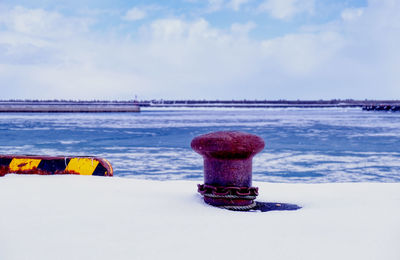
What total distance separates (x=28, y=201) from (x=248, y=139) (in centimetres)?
182

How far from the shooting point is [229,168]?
11.1 ft

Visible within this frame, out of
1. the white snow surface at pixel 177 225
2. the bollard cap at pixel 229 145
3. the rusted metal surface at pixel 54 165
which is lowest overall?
the white snow surface at pixel 177 225

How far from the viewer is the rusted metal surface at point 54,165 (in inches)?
177

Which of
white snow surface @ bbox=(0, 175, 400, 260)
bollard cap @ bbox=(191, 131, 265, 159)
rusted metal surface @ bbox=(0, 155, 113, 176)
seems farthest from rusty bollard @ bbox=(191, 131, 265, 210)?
rusted metal surface @ bbox=(0, 155, 113, 176)

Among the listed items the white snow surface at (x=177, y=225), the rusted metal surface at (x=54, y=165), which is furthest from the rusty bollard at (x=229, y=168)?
the rusted metal surface at (x=54, y=165)

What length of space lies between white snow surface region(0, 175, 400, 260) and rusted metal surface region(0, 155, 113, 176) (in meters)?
0.39

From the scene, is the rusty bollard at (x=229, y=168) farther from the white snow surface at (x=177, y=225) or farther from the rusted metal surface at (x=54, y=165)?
the rusted metal surface at (x=54, y=165)

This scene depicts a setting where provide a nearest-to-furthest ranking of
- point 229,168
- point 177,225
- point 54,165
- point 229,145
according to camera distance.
→ point 177,225 < point 229,145 < point 229,168 < point 54,165

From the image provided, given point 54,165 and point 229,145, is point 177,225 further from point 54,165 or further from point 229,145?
point 54,165

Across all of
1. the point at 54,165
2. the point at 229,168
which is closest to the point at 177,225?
the point at 229,168

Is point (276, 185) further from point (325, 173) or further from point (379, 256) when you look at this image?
point (325, 173)

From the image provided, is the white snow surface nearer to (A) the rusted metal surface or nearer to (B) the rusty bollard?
(B) the rusty bollard

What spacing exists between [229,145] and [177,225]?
0.81 meters

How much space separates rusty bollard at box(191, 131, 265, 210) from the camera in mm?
3316
